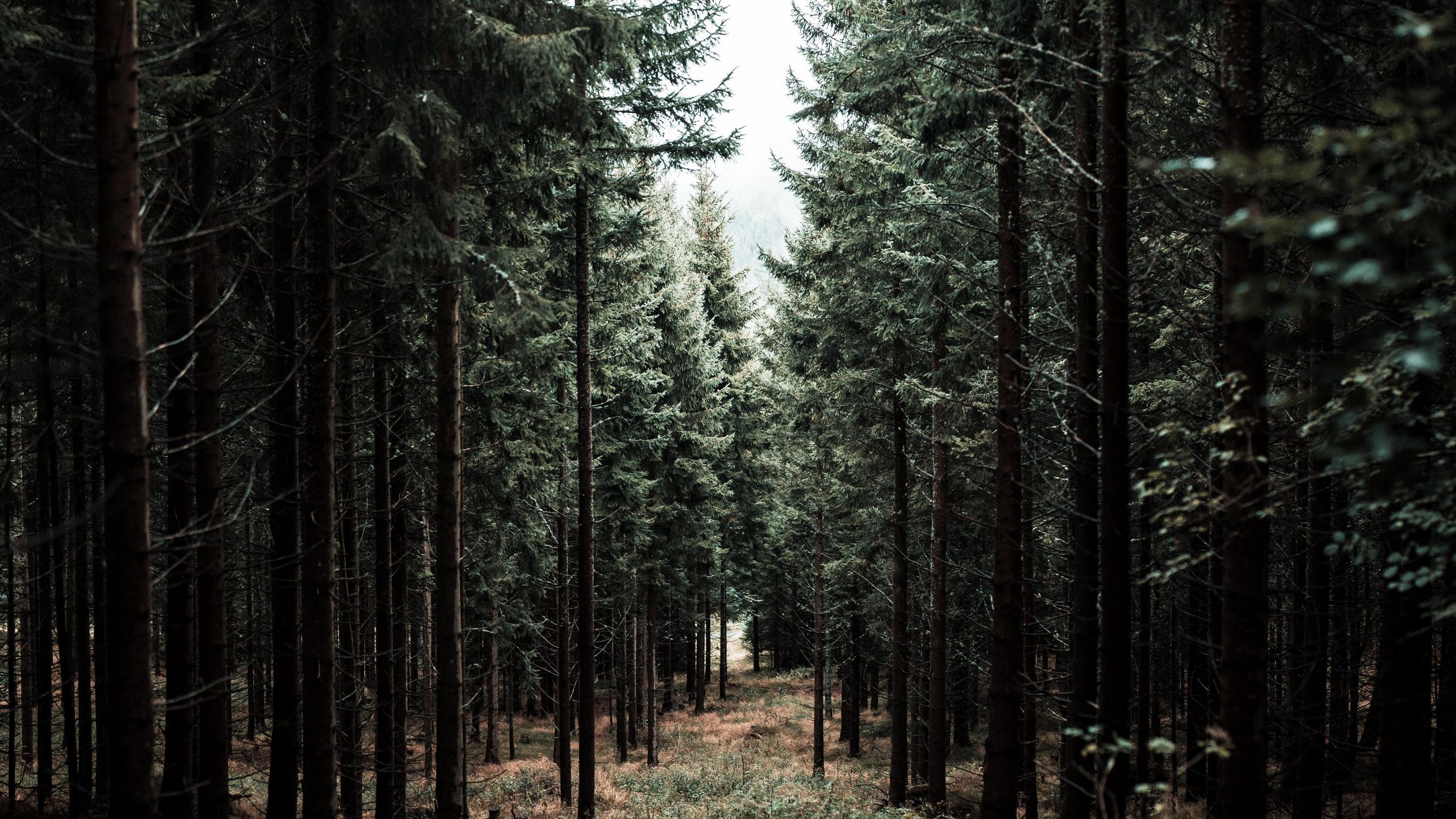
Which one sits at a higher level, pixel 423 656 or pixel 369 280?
pixel 369 280

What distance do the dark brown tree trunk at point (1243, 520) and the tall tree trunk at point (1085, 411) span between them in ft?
5.11

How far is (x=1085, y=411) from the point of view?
6641mm

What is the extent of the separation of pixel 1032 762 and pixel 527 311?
42.9 feet

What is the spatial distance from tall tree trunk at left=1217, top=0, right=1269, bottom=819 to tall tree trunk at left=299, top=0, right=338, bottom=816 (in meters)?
7.66

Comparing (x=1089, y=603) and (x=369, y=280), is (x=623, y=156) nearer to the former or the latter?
(x=369, y=280)

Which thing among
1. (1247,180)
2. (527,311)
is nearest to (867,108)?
(527,311)

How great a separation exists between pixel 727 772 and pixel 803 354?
1194 cm

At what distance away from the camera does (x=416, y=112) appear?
7.03m

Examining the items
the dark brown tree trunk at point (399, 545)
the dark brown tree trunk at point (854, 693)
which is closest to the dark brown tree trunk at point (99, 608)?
the dark brown tree trunk at point (399, 545)

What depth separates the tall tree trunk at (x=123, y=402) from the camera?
4344 mm

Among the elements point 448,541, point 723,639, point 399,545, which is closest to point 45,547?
point 399,545

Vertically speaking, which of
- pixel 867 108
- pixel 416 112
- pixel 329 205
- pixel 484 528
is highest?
pixel 867 108

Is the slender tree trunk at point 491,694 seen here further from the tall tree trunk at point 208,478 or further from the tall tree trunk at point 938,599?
the tall tree trunk at point 208,478

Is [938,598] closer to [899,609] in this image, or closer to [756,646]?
[899,609]
